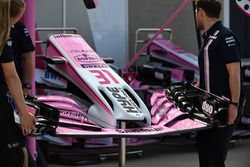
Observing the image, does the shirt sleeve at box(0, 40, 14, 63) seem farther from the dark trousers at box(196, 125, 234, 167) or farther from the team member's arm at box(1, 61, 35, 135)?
the dark trousers at box(196, 125, 234, 167)

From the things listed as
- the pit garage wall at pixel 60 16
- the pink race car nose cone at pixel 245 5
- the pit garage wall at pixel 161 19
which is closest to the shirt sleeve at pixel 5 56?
the pink race car nose cone at pixel 245 5

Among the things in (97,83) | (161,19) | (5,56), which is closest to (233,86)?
(97,83)

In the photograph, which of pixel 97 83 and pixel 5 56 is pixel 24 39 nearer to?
pixel 5 56

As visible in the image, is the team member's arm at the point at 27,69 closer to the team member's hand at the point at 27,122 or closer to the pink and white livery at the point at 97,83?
the pink and white livery at the point at 97,83

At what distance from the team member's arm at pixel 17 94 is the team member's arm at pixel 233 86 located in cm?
155

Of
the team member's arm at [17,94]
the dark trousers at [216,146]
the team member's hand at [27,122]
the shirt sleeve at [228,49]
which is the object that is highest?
the shirt sleeve at [228,49]

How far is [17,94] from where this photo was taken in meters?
4.02

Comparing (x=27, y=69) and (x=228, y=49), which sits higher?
(x=228, y=49)

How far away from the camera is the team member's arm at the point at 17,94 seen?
13.2ft

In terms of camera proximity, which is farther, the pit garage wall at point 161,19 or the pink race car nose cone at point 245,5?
the pit garage wall at point 161,19

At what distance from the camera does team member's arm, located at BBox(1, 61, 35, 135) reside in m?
4.02

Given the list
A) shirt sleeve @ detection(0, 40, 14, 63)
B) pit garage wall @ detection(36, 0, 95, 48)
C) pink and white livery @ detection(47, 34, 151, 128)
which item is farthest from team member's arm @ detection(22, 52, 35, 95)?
pit garage wall @ detection(36, 0, 95, 48)

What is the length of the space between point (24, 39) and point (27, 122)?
3.46 ft

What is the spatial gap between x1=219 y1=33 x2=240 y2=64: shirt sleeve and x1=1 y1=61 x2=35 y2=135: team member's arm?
1.57m
